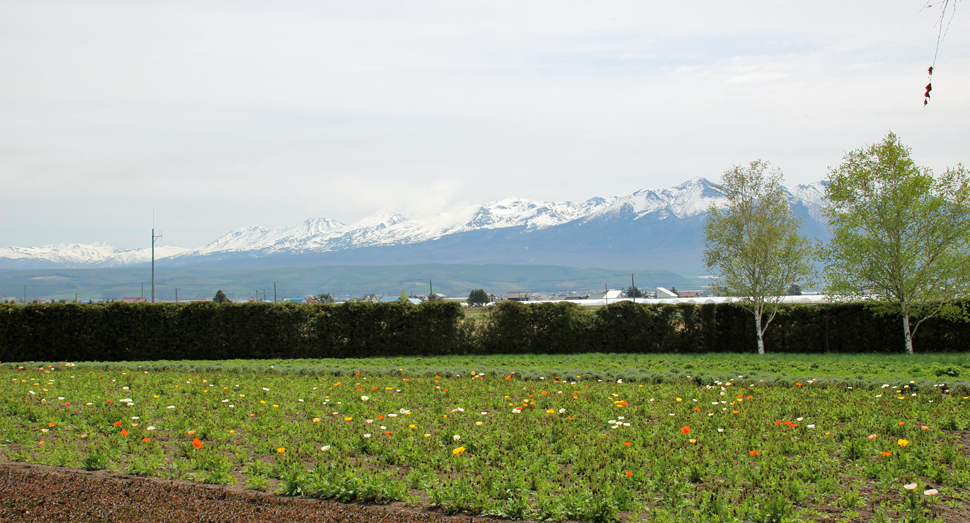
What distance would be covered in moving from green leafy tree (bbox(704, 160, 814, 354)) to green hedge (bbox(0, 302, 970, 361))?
3.83 feet

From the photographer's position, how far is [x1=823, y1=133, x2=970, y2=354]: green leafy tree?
838 inches

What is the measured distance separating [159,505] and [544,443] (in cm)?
360

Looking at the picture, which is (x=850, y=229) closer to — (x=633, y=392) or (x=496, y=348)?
(x=496, y=348)

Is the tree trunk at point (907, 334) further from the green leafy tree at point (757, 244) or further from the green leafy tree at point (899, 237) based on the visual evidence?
the green leafy tree at point (757, 244)

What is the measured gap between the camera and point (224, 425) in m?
7.34

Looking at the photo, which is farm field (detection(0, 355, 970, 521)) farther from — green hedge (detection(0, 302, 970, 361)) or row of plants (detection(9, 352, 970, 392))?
green hedge (detection(0, 302, 970, 361))

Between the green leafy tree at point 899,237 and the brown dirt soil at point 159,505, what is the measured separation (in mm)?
22800

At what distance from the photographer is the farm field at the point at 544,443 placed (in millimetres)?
4867

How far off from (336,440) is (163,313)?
19.0 m

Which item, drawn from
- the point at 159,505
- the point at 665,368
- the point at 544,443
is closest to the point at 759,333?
the point at 665,368

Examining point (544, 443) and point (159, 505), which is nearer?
point (159, 505)

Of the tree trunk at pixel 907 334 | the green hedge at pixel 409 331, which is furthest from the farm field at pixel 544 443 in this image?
the tree trunk at pixel 907 334

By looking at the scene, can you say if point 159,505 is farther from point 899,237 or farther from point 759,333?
point 899,237

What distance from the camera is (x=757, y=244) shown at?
2452 cm
